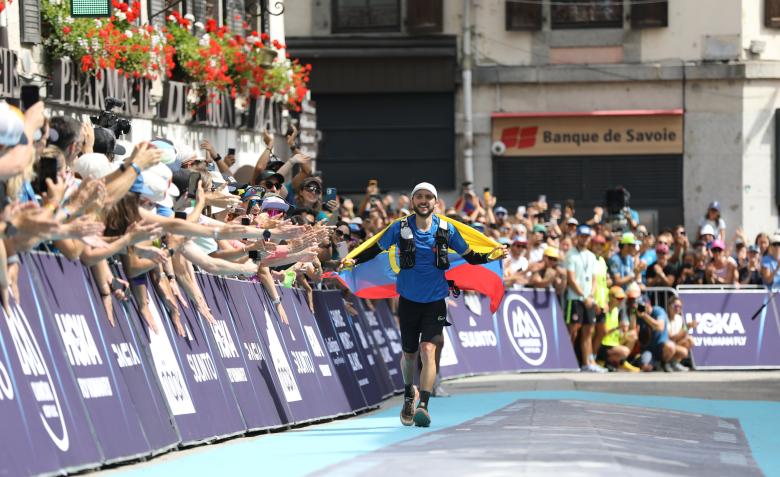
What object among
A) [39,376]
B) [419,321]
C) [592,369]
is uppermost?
[39,376]

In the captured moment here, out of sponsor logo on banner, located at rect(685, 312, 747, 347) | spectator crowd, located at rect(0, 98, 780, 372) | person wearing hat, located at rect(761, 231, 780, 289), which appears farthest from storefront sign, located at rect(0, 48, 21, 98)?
person wearing hat, located at rect(761, 231, 780, 289)

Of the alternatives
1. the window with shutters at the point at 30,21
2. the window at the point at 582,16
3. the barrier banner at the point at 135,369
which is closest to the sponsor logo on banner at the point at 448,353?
the window with shutters at the point at 30,21

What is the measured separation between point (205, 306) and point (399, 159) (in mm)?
24268

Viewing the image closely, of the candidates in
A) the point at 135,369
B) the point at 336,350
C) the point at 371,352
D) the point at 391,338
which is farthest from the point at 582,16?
the point at 135,369

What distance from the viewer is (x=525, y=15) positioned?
123 feet

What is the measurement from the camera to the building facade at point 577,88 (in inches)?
1459

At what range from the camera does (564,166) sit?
37.4 m

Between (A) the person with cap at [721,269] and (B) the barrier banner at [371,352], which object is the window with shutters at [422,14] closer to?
(A) the person with cap at [721,269]

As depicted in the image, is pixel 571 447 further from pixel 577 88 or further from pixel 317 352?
pixel 577 88

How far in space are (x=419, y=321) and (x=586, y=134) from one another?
71.6ft

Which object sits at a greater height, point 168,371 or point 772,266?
point 168,371

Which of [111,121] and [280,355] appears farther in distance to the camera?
[280,355]

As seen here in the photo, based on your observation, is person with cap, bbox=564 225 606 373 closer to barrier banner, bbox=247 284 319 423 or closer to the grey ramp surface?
the grey ramp surface

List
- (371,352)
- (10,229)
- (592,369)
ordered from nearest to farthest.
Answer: (10,229), (371,352), (592,369)
